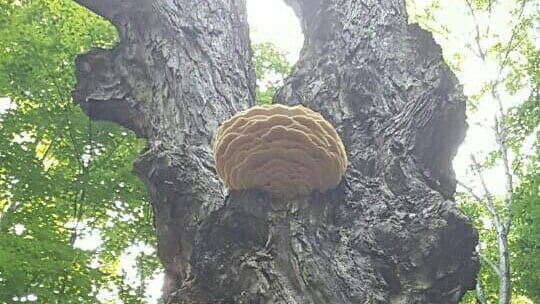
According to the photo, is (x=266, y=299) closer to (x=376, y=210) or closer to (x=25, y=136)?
(x=376, y=210)

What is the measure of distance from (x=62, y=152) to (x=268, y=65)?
11.6 feet

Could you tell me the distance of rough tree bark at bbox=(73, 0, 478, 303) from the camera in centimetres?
245

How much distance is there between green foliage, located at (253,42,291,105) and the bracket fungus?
5627 millimetres

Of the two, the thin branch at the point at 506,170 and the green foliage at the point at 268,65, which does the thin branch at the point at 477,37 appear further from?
the green foliage at the point at 268,65

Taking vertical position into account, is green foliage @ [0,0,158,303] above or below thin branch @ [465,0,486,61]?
below

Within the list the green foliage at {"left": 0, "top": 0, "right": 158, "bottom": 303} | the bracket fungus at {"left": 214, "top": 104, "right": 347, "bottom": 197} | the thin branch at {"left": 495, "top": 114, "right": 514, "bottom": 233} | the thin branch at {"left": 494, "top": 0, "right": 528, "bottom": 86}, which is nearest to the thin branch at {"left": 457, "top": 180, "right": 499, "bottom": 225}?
the thin branch at {"left": 495, "top": 114, "right": 514, "bottom": 233}

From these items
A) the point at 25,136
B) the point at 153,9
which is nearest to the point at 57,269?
the point at 25,136

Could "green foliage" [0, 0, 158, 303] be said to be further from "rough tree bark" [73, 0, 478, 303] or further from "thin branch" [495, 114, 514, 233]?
"thin branch" [495, 114, 514, 233]

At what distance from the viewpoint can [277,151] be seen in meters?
2.30

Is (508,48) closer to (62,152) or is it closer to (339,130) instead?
(62,152)

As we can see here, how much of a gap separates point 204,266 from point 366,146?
1040mm

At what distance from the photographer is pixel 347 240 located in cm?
260

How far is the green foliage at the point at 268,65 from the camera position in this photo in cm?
854

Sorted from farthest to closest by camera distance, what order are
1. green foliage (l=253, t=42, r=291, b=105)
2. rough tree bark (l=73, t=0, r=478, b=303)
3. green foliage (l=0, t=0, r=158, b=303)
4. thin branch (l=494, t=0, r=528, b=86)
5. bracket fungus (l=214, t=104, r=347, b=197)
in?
thin branch (l=494, t=0, r=528, b=86) → green foliage (l=253, t=42, r=291, b=105) → green foliage (l=0, t=0, r=158, b=303) → rough tree bark (l=73, t=0, r=478, b=303) → bracket fungus (l=214, t=104, r=347, b=197)
